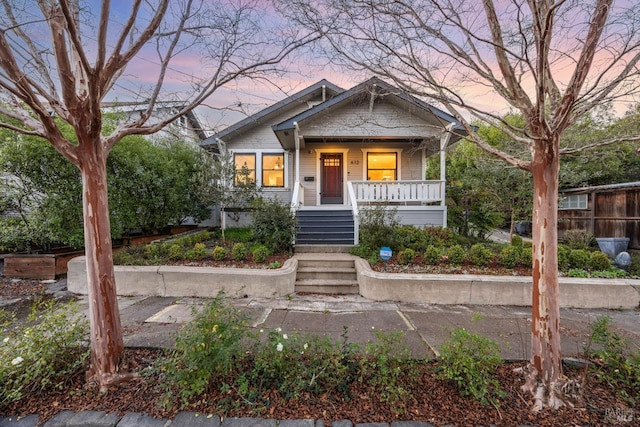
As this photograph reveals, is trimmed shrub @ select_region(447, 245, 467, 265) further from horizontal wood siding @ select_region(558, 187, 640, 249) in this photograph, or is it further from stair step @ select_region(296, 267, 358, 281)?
horizontal wood siding @ select_region(558, 187, 640, 249)

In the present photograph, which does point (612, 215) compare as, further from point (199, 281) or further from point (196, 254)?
point (196, 254)

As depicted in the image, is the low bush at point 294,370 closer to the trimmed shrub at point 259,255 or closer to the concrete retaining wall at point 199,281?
the concrete retaining wall at point 199,281

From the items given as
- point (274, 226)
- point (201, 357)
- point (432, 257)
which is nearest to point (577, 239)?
point (432, 257)

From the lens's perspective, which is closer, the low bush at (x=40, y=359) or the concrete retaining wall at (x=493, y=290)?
the low bush at (x=40, y=359)

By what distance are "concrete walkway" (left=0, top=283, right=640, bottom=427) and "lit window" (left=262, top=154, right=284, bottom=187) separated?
23.0ft

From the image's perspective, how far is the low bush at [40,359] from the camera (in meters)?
2.15

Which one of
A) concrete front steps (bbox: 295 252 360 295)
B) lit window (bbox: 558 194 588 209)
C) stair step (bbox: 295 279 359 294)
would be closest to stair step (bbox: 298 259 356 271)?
concrete front steps (bbox: 295 252 360 295)

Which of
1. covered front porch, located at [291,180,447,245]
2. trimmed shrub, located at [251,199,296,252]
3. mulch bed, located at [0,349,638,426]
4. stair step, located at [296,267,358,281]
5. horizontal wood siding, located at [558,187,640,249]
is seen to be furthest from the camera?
horizontal wood siding, located at [558,187,640,249]

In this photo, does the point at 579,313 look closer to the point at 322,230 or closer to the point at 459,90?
the point at 459,90

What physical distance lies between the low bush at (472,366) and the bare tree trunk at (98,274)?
9.79 ft

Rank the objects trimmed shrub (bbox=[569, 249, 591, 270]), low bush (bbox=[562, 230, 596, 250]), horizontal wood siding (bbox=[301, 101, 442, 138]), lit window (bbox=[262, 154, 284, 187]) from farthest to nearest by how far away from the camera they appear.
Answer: lit window (bbox=[262, 154, 284, 187]) < horizontal wood siding (bbox=[301, 101, 442, 138]) < low bush (bbox=[562, 230, 596, 250]) < trimmed shrub (bbox=[569, 249, 591, 270])

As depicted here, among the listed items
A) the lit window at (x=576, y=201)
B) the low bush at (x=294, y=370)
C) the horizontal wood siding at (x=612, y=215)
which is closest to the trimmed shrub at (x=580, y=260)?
the horizontal wood siding at (x=612, y=215)

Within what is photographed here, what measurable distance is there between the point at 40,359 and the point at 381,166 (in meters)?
10.8

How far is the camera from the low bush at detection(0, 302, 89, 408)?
84.5 inches
